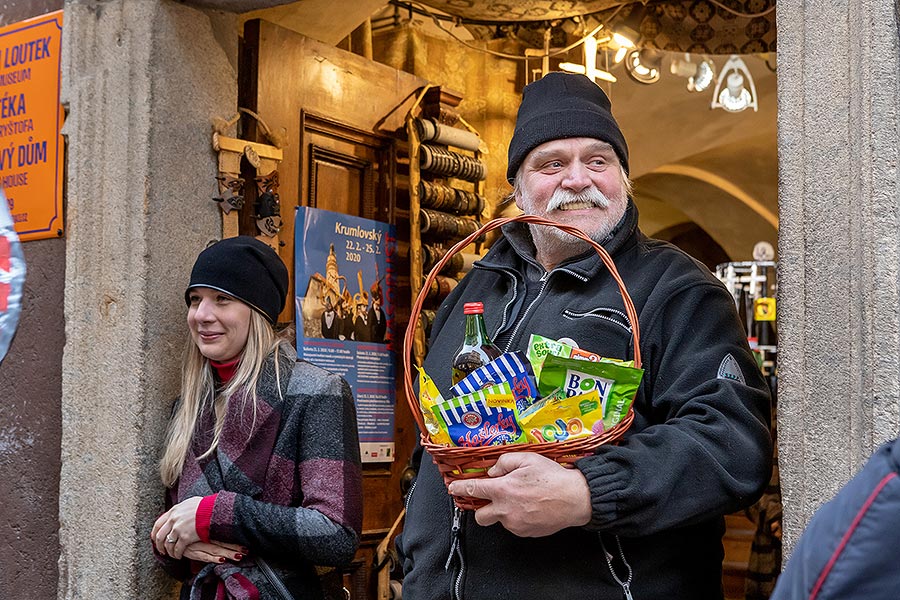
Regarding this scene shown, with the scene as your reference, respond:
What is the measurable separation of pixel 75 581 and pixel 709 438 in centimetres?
216

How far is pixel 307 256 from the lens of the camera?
391 centimetres

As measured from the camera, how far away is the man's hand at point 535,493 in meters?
1.93

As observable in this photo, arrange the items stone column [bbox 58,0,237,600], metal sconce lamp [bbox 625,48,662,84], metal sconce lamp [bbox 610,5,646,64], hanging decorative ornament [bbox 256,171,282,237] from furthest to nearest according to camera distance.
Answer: metal sconce lamp [bbox 625,48,662,84]
metal sconce lamp [bbox 610,5,646,64]
hanging decorative ornament [bbox 256,171,282,237]
stone column [bbox 58,0,237,600]

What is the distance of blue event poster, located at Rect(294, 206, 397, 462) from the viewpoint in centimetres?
391

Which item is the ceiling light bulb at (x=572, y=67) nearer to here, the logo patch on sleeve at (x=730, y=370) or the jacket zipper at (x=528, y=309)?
the jacket zipper at (x=528, y=309)

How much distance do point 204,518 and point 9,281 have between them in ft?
4.51

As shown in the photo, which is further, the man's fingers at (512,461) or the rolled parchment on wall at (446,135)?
the rolled parchment on wall at (446,135)

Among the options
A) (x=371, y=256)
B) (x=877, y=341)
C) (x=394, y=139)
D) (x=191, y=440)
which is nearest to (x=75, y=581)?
(x=191, y=440)

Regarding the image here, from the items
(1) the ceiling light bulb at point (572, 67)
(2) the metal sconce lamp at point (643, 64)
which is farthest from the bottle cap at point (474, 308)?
(2) the metal sconce lamp at point (643, 64)

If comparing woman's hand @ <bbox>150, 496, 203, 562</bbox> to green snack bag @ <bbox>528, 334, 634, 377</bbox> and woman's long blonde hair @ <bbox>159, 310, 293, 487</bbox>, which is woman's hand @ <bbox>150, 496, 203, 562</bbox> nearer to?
woman's long blonde hair @ <bbox>159, 310, 293, 487</bbox>

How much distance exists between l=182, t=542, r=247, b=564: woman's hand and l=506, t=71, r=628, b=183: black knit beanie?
1.16m

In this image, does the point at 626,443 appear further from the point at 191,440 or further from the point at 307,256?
the point at 307,256

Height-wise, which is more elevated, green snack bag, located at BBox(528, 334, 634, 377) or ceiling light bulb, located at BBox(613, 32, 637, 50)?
ceiling light bulb, located at BBox(613, 32, 637, 50)

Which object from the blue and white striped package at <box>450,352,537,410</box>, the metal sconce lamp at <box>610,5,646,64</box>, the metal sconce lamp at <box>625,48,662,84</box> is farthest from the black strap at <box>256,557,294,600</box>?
the metal sconce lamp at <box>625,48,662,84</box>
